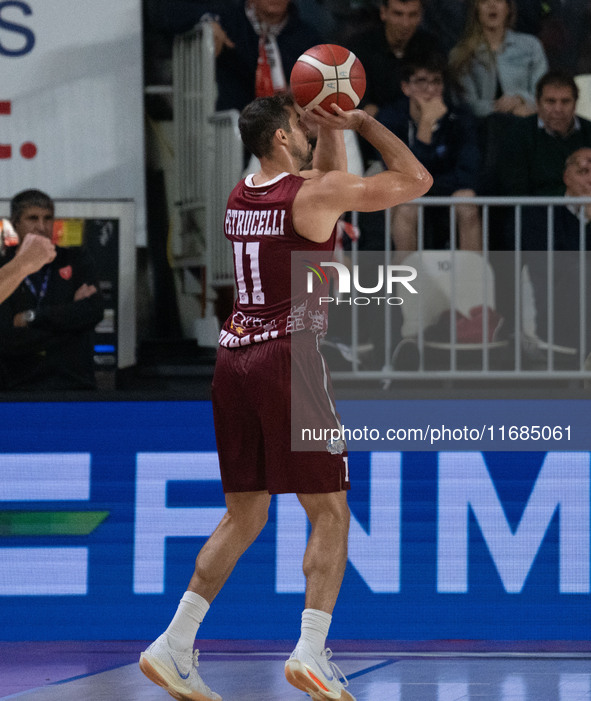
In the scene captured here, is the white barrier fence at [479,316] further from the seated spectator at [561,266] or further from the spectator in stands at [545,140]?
the spectator in stands at [545,140]

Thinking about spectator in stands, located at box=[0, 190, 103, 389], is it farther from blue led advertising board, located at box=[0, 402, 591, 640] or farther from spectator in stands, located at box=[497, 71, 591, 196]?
spectator in stands, located at box=[497, 71, 591, 196]

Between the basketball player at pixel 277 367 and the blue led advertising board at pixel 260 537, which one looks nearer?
the basketball player at pixel 277 367

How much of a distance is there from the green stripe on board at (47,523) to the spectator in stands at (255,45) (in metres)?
3.01

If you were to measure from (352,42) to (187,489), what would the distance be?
342 centimetres

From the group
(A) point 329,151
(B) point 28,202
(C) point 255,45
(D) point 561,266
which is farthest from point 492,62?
(A) point 329,151

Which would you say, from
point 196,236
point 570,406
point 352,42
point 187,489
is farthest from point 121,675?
point 352,42

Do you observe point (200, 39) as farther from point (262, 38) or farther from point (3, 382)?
point (3, 382)

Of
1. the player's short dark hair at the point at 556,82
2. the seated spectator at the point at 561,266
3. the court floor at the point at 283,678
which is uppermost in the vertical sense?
the player's short dark hair at the point at 556,82

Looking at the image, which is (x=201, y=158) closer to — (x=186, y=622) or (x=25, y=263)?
(x=25, y=263)

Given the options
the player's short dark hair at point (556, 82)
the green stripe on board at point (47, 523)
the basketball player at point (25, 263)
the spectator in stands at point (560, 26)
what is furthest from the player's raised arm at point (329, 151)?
the spectator in stands at point (560, 26)

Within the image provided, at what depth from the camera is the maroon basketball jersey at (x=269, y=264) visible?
14.3 feet

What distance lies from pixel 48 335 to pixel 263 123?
2.16 metres

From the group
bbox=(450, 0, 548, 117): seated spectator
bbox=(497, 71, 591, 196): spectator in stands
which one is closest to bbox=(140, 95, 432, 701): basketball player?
bbox=(497, 71, 591, 196): spectator in stands

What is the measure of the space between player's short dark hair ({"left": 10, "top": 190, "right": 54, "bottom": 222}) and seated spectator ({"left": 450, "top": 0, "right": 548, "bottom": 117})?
9.31ft
